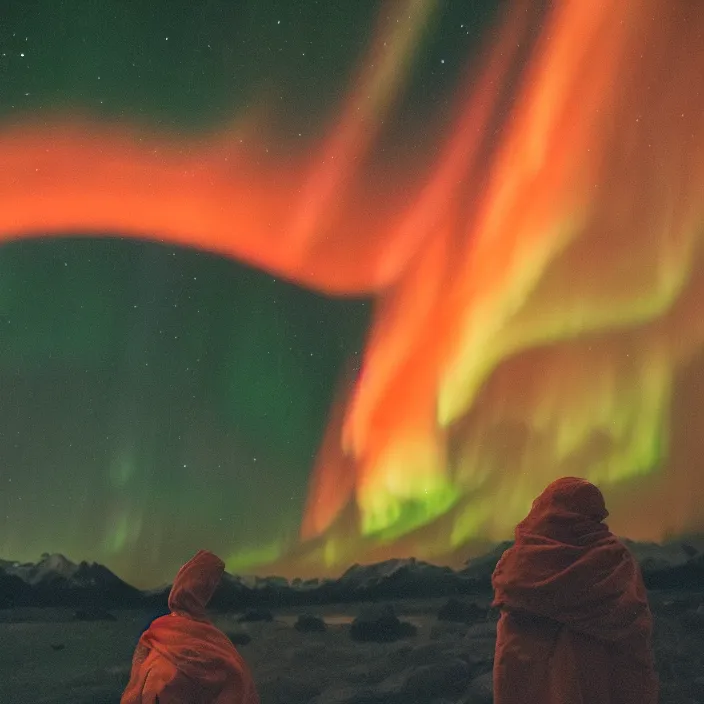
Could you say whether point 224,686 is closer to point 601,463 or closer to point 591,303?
point 601,463

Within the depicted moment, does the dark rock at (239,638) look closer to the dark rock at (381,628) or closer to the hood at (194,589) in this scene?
the dark rock at (381,628)

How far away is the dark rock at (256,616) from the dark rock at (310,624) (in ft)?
0.39

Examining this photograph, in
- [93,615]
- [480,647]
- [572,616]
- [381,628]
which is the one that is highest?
[572,616]

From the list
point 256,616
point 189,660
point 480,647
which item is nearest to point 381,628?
point 480,647

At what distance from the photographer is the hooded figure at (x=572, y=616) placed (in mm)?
1628

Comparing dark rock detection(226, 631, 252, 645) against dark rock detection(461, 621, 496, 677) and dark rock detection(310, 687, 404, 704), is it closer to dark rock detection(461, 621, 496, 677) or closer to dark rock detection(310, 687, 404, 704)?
dark rock detection(310, 687, 404, 704)

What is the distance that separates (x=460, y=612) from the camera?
3516 mm

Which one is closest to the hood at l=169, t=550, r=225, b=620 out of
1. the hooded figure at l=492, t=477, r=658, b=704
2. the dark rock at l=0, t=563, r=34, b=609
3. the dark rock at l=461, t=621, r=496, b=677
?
the hooded figure at l=492, t=477, r=658, b=704

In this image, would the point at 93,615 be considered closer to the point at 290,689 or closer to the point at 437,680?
the point at 290,689

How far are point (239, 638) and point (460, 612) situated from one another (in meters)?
0.90

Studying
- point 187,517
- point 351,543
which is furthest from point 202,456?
point 351,543

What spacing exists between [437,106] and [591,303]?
3.70ft

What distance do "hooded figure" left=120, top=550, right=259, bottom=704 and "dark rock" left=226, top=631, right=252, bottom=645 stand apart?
4.34ft

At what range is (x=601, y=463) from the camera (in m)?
3.73
